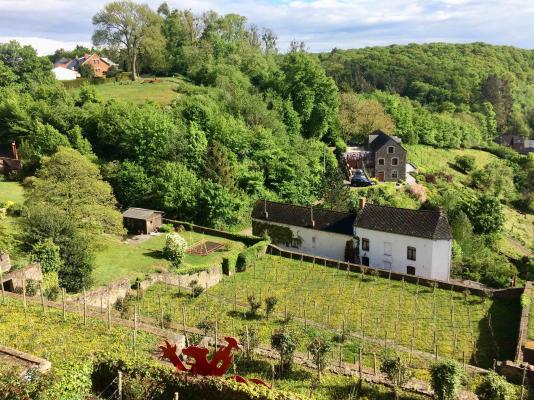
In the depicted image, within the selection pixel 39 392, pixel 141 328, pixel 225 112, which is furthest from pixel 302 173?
pixel 39 392

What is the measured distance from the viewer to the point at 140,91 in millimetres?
61688

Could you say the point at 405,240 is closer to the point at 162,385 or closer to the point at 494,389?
the point at 494,389

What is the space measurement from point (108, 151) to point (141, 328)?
3237 cm

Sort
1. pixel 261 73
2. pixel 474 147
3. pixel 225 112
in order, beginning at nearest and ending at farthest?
pixel 225 112, pixel 261 73, pixel 474 147

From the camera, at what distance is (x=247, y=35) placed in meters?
92.4

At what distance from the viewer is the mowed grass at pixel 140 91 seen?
58.0 meters

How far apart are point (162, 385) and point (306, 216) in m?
23.3

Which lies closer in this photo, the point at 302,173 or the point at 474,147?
the point at 302,173

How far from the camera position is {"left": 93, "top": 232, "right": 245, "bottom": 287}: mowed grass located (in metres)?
27.5

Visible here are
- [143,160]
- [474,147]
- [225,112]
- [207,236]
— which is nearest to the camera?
[207,236]

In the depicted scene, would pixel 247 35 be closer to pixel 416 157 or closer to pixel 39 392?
pixel 416 157

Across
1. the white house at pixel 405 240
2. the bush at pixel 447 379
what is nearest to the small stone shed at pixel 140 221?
the white house at pixel 405 240

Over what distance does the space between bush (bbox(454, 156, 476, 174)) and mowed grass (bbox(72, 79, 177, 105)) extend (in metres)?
46.1

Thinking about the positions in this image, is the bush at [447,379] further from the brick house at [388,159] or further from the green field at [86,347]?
the brick house at [388,159]
